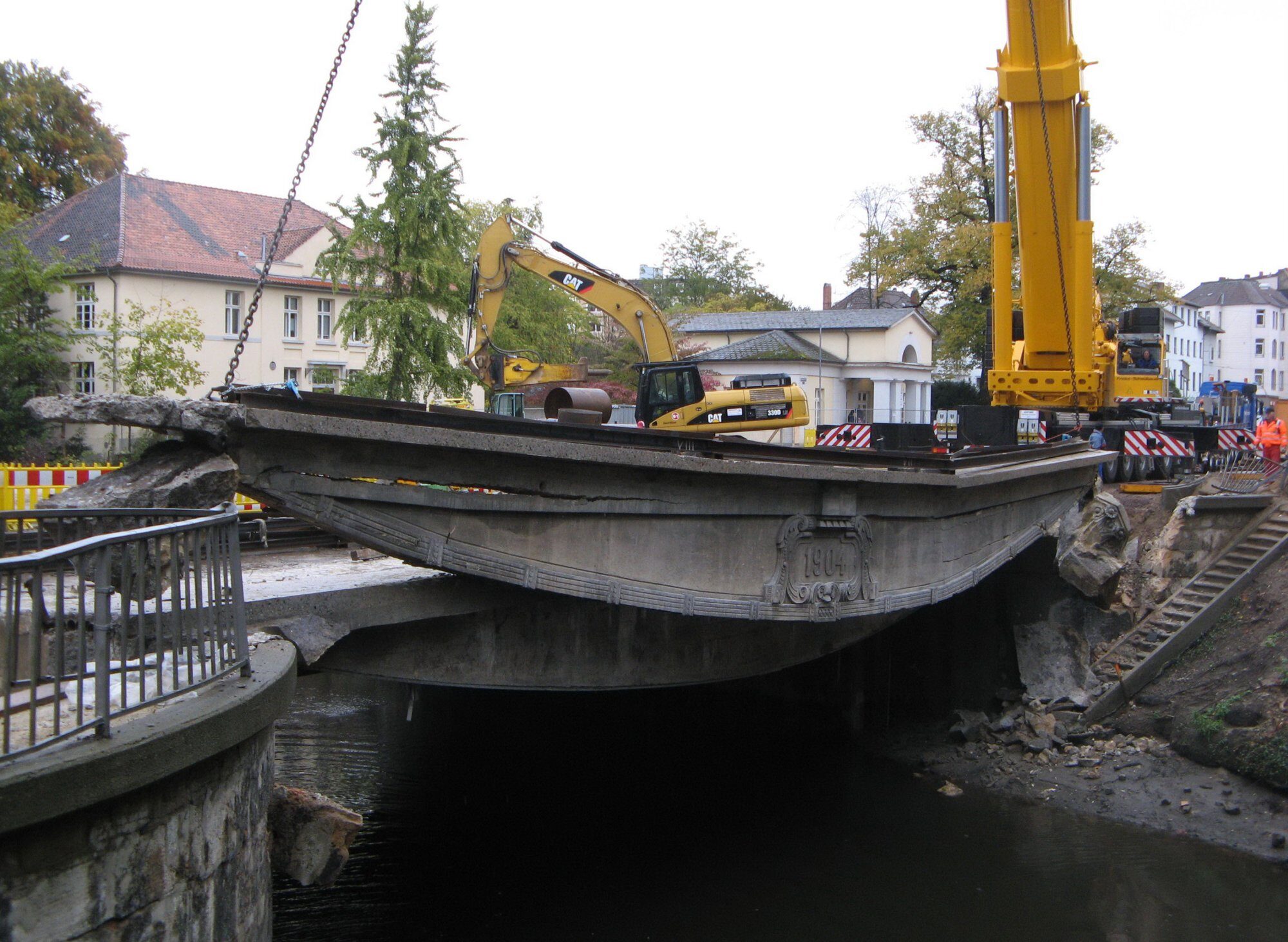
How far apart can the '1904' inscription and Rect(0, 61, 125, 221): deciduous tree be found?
41.0m

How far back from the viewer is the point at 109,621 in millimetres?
4465

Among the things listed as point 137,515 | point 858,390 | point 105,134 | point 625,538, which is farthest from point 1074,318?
point 105,134

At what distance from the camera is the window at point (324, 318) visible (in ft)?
127

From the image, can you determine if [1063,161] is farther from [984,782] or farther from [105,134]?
[105,134]

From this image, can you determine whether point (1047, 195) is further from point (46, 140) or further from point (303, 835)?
point (46, 140)

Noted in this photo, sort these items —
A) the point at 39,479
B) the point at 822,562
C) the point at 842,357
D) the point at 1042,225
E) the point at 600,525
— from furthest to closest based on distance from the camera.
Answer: the point at 842,357
the point at 39,479
the point at 1042,225
the point at 822,562
the point at 600,525

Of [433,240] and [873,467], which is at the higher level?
[433,240]

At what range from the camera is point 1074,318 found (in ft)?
52.1

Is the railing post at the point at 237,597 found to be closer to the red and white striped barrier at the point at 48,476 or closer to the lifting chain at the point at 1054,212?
the lifting chain at the point at 1054,212

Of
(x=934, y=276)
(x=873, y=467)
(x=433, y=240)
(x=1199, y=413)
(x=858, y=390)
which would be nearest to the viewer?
(x=873, y=467)

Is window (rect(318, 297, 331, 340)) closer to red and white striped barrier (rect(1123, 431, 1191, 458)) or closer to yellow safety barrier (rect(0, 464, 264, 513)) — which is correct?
yellow safety barrier (rect(0, 464, 264, 513))

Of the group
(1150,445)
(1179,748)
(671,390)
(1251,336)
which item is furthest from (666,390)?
(1251,336)

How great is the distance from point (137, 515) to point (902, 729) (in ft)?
34.5

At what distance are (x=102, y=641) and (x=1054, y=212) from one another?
1424 centimetres
